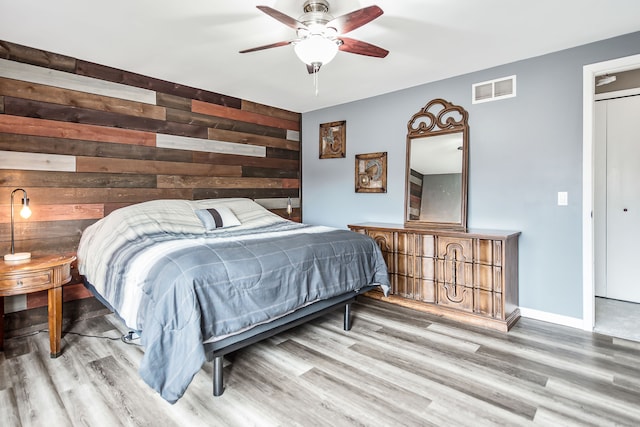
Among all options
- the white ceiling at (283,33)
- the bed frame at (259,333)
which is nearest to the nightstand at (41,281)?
the bed frame at (259,333)

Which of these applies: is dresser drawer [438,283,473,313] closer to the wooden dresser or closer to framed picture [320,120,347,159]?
the wooden dresser

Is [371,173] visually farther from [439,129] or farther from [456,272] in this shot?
[456,272]

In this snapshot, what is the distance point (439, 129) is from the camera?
366cm

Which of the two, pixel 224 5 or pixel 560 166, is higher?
pixel 224 5

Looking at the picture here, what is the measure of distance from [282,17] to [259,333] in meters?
1.86

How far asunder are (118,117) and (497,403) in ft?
12.3

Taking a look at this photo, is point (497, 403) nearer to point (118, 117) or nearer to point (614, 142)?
point (614, 142)

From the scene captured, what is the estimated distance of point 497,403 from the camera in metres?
1.90

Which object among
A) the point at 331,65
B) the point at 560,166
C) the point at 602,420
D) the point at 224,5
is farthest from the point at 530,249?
the point at 224,5

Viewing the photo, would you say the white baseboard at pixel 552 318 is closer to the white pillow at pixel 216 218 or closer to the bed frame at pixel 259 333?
the bed frame at pixel 259 333

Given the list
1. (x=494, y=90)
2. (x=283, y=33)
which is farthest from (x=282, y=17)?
(x=494, y=90)

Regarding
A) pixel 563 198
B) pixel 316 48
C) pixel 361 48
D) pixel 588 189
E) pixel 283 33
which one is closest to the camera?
pixel 316 48

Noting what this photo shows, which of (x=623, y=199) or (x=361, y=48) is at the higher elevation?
(x=361, y=48)

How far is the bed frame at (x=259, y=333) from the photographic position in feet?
6.34
